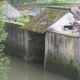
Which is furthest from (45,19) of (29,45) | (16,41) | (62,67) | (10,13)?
(10,13)

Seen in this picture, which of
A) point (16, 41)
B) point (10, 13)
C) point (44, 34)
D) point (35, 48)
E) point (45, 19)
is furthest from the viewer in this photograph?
point (10, 13)

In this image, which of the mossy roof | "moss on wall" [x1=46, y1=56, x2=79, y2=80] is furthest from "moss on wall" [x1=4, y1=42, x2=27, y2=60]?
"moss on wall" [x1=46, y1=56, x2=79, y2=80]

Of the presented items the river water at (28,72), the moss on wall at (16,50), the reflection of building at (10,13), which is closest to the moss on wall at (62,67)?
the river water at (28,72)

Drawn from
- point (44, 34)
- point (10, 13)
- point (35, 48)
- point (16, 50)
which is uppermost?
point (10, 13)

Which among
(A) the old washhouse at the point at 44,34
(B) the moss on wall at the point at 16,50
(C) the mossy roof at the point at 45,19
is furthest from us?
(B) the moss on wall at the point at 16,50

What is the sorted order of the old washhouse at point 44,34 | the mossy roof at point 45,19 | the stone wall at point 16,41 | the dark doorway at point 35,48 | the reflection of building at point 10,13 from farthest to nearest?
the reflection of building at point 10,13
the stone wall at point 16,41
the dark doorway at point 35,48
the mossy roof at point 45,19
the old washhouse at point 44,34

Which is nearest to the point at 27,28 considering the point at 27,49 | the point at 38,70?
the point at 27,49

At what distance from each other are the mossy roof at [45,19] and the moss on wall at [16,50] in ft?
5.16

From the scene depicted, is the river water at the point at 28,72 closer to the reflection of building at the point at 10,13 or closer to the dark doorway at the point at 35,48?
the dark doorway at the point at 35,48

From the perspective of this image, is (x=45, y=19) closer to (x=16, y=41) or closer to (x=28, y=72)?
(x=28, y=72)

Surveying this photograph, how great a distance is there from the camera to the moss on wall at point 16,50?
21.1m

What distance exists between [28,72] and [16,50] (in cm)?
340

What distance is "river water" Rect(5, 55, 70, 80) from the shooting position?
1769cm

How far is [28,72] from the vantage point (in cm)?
1898
